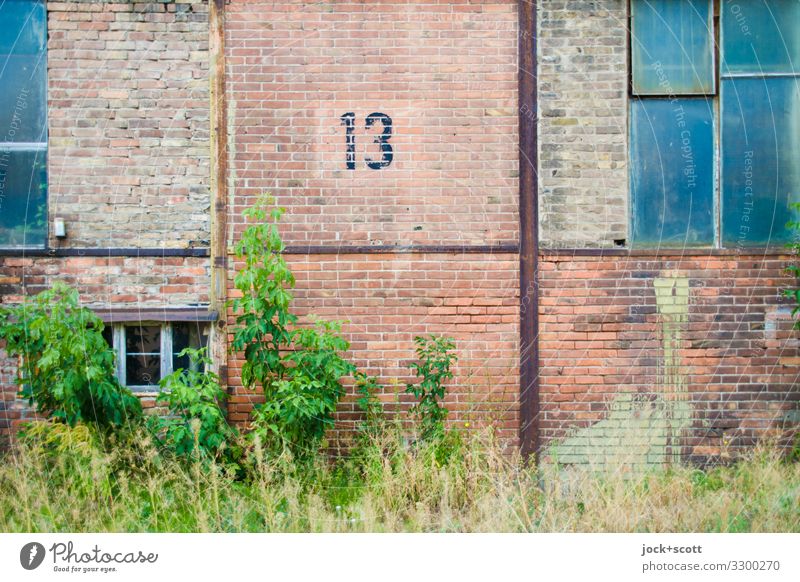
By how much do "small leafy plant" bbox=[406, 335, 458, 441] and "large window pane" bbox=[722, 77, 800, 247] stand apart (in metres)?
2.52

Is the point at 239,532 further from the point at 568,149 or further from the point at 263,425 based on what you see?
the point at 568,149

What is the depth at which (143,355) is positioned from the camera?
5.48 meters

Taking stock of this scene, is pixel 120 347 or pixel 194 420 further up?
pixel 120 347

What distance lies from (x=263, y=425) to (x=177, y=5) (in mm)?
3408

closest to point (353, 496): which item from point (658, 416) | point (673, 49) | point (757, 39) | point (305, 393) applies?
point (305, 393)

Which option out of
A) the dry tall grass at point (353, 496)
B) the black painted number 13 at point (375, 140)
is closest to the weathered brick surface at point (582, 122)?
the black painted number 13 at point (375, 140)

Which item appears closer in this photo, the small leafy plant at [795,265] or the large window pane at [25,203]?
the small leafy plant at [795,265]

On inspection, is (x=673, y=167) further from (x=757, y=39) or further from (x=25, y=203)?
(x=25, y=203)

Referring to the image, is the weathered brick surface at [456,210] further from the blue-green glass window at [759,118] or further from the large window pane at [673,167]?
the blue-green glass window at [759,118]

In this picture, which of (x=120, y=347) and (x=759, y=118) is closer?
(x=120, y=347)

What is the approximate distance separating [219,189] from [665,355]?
386 centimetres

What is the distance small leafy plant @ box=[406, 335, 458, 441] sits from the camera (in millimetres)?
5219

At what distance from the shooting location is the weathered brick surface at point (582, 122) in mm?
5523

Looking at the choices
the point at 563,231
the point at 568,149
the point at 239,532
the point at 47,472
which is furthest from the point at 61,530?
the point at 568,149
